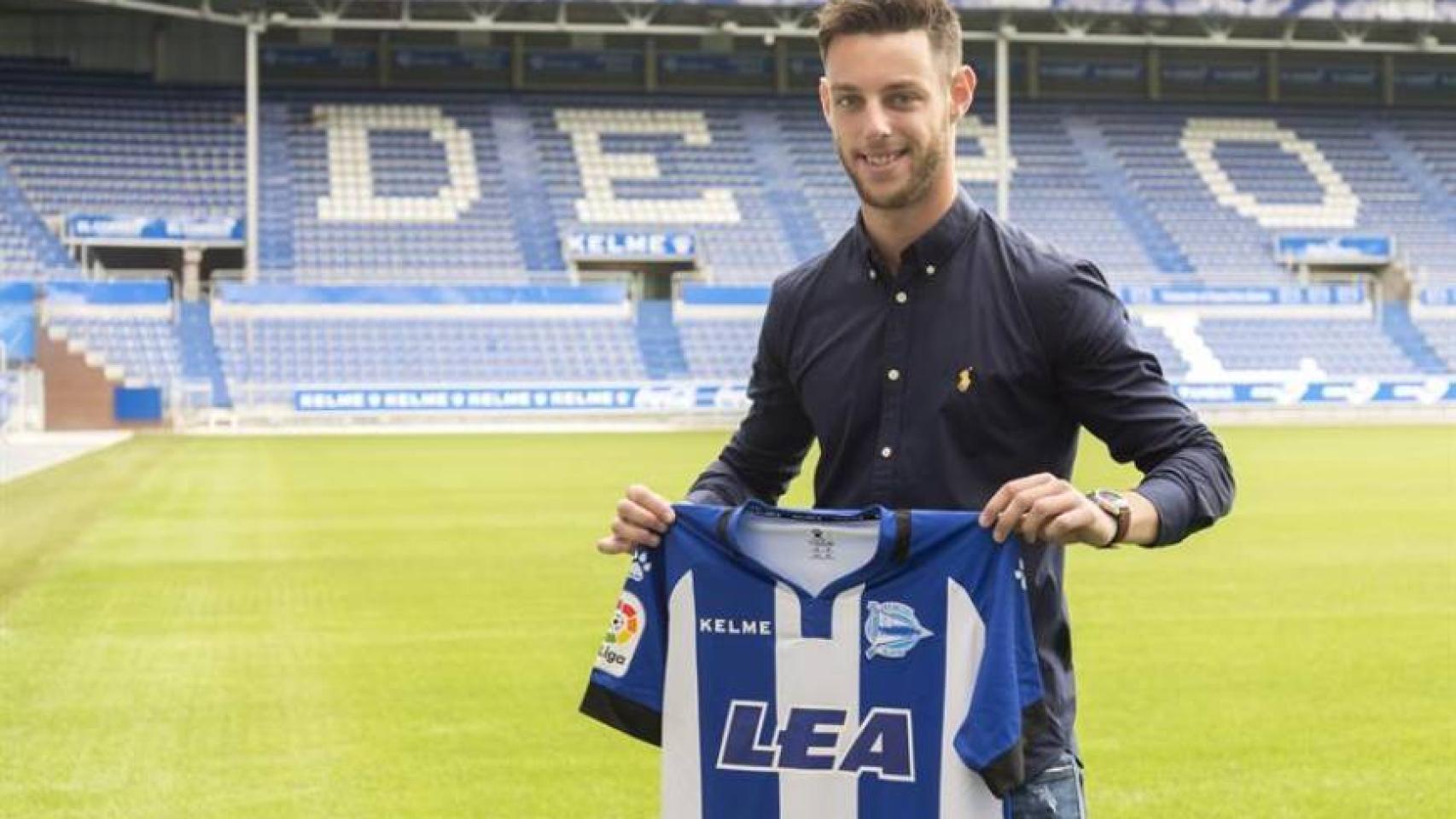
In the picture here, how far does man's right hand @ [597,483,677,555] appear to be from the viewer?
342 cm

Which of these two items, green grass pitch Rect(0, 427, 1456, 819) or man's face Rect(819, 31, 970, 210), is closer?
man's face Rect(819, 31, 970, 210)

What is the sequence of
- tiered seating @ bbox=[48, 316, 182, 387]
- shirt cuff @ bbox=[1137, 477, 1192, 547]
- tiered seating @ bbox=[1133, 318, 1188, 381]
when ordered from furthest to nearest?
tiered seating @ bbox=[1133, 318, 1188, 381], tiered seating @ bbox=[48, 316, 182, 387], shirt cuff @ bbox=[1137, 477, 1192, 547]

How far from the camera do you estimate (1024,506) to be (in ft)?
9.84

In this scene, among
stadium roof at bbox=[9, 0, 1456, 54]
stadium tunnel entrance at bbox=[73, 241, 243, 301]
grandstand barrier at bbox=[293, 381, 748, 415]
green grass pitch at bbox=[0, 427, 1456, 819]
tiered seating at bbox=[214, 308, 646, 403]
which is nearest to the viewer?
green grass pitch at bbox=[0, 427, 1456, 819]

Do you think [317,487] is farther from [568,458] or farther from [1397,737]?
[1397,737]

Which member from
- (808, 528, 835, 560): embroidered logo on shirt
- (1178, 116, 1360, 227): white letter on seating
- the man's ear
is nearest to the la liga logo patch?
(808, 528, 835, 560): embroidered logo on shirt

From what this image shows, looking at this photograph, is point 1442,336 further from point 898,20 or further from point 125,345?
point 898,20

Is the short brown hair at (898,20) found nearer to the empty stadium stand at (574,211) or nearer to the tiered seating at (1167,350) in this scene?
the empty stadium stand at (574,211)

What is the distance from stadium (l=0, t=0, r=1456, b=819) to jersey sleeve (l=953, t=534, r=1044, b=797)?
415 cm

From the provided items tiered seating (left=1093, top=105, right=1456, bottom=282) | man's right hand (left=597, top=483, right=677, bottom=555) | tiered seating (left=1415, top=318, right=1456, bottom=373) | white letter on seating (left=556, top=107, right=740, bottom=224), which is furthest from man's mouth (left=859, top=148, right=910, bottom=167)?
tiered seating (left=1415, top=318, right=1456, bottom=373)

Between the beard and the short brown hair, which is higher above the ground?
the short brown hair

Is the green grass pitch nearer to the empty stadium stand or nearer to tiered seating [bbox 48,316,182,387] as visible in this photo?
tiered seating [bbox 48,316,182,387]

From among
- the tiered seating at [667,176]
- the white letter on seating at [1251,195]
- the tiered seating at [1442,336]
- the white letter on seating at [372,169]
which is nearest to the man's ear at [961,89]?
the tiered seating at [667,176]

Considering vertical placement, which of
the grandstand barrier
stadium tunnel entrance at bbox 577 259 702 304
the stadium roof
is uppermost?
the stadium roof
